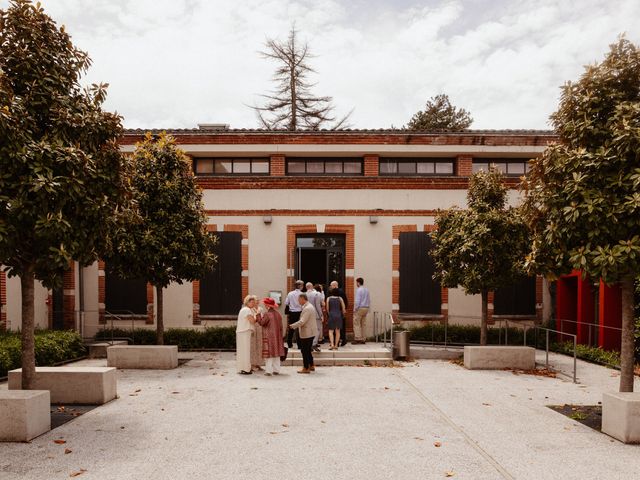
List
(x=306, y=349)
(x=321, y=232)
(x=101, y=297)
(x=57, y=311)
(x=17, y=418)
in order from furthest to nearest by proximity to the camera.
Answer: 1. (x=321, y=232)
2. (x=101, y=297)
3. (x=57, y=311)
4. (x=306, y=349)
5. (x=17, y=418)

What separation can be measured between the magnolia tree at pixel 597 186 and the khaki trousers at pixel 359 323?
724 cm

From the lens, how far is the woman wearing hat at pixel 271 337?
1086cm

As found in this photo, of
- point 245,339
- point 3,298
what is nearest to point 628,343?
point 245,339

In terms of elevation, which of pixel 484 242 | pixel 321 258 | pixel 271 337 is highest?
pixel 484 242

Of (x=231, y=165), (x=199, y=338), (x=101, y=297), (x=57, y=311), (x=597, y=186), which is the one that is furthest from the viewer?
(x=231, y=165)

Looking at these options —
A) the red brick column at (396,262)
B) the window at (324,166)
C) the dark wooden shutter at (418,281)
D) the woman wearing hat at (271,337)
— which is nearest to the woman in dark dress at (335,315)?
the woman wearing hat at (271,337)

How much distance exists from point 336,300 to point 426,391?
4358 millimetres

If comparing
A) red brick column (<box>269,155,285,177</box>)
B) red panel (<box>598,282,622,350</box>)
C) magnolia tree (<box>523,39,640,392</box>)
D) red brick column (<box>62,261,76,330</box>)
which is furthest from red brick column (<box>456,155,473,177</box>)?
red brick column (<box>62,261,76,330</box>)

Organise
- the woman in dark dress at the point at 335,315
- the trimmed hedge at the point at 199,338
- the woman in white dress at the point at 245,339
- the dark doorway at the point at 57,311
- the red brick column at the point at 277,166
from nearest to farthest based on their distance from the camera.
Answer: the woman in white dress at the point at 245,339 → the woman in dark dress at the point at 335,315 → the trimmed hedge at the point at 199,338 → the dark doorway at the point at 57,311 → the red brick column at the point at 277,166

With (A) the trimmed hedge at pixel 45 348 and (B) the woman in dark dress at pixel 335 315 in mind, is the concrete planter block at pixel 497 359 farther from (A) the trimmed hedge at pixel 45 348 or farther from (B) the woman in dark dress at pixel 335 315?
(A) the trimmed hedge at pixel 45 348

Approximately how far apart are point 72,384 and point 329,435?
4.65 metres

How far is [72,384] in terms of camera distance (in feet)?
27.5

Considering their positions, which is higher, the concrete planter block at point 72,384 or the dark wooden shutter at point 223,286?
the dark wooden shutter at point 223,286

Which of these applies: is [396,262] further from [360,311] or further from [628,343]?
[628,343]
